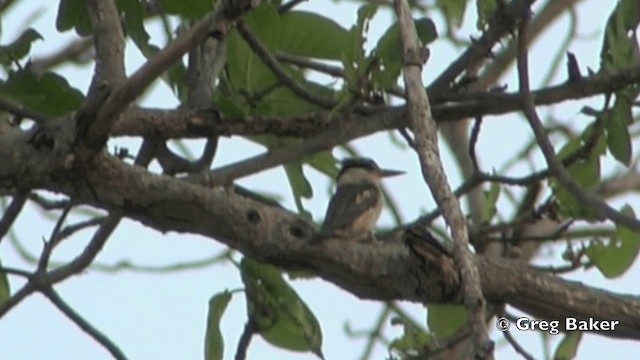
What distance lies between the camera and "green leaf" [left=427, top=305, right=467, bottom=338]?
157 inches

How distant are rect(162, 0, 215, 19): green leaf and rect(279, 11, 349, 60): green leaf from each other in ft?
0.81

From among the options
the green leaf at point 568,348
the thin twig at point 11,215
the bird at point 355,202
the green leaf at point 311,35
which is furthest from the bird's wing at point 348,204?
the thin twig at point 11,215

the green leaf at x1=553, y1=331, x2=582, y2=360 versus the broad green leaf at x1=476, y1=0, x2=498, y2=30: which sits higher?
the broad green leaf at x1=476, y1=0, x2=498, y2=30

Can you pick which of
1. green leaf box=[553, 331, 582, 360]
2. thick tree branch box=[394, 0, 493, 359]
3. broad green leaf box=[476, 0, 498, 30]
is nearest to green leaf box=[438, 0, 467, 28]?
broad green leaf box=[476, 0, 498, 30]

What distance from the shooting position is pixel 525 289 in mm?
3209

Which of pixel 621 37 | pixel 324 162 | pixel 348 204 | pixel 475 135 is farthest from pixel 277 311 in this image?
pixel 621 37

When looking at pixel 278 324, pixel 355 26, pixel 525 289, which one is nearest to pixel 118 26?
pixel 355 26

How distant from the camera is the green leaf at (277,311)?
3756 mm

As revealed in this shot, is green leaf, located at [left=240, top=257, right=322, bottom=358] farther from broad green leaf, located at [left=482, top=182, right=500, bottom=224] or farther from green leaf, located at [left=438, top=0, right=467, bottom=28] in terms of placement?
green leaf, located at [left=438, top=0, right=467, bottom=28]

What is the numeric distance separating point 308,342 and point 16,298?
720mm

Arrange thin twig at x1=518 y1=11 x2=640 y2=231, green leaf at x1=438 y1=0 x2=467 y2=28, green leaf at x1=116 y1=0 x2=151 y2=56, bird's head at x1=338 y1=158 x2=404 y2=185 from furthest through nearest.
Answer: bird's head at x1=338 y1=158 x2=404 y2=185
green leaf at x1=438 y1=0 x2=467 y2=28
green leaf at x1=116 y1=0 x2=151 y2=56
thin twig at x1=518 y1=11 x2=640 y2=231

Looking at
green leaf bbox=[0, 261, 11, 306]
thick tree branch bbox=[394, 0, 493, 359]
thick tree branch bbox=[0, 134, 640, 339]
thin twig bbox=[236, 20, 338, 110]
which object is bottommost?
thick tree branch bbox=[394, 0, 493, 359]

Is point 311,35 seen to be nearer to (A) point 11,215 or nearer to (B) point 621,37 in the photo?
(B) point 621,37

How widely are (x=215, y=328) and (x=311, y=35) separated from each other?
0.76 m
